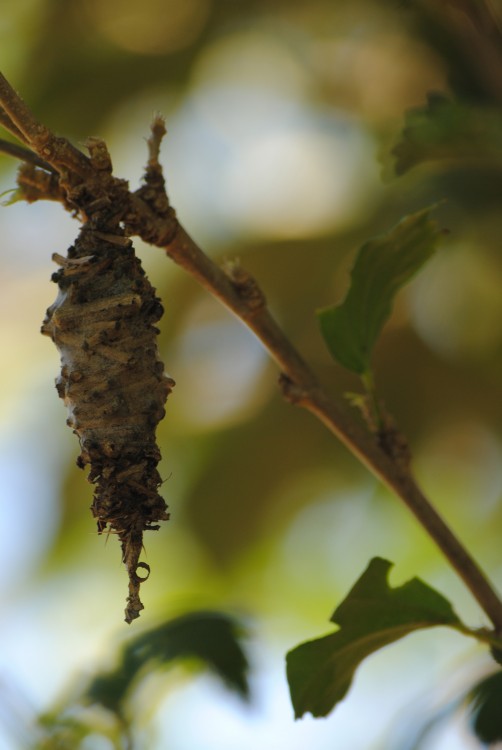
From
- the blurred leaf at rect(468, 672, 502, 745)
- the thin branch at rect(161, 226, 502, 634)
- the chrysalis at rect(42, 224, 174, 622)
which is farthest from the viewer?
the blurred leaf at rect(468, 672, 502, 745)

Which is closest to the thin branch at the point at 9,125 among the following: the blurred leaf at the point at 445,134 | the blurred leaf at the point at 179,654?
the blurred leaf at the point at 445,134

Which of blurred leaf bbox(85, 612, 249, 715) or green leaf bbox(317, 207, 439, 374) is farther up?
green leaf bbox(317, 207, 439, 374)

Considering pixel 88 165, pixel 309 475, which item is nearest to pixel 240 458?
pixel 309 475

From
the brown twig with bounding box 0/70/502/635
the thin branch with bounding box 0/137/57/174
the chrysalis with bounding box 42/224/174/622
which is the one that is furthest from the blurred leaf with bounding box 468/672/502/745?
the thin branch with bounding box 0/137/57/174

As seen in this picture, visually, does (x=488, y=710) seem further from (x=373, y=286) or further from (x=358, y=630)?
(x=373, y=286)

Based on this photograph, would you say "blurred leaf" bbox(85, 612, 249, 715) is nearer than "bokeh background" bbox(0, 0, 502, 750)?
Yes

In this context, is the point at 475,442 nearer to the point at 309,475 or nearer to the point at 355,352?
the point at 309,475

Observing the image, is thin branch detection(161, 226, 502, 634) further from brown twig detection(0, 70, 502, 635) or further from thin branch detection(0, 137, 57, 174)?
thin branch detection(0, 137, 57, 174)
